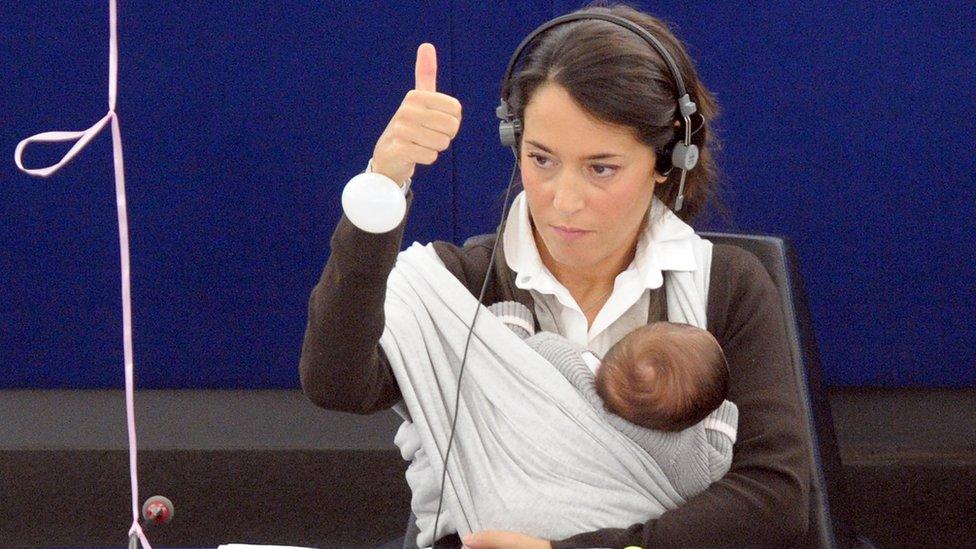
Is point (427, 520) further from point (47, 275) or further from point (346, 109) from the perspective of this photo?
point (47, 275)

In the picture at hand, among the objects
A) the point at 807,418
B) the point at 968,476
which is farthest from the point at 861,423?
the point at 807,418

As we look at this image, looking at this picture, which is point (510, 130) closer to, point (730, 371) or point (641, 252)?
point (641, 252)

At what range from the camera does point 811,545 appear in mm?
1421

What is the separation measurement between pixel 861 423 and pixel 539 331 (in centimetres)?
115

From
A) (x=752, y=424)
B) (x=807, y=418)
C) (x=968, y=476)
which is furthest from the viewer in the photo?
(x=968, y=476)

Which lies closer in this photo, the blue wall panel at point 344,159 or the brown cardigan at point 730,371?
the brown cardigan at point 730,371

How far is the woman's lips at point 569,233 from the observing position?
1324 mm

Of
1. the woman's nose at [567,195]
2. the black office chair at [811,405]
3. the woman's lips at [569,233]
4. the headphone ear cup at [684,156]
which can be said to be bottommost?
the black office chair at [811,405]

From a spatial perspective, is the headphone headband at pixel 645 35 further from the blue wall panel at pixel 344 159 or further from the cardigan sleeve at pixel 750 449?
the blue wall panel at pixel 344 159

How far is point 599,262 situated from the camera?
144 centimetres

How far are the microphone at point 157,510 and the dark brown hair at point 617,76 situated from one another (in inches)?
24.7

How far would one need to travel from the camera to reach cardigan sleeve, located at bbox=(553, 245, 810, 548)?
122 cm

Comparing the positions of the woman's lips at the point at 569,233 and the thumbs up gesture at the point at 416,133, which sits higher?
the thumbs up gesture at the point at 416,133

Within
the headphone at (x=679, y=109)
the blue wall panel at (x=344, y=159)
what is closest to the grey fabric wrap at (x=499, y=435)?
the headphone at (x=679, y=109)
